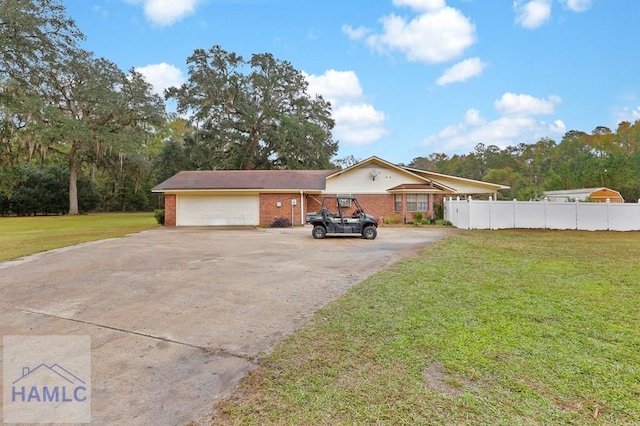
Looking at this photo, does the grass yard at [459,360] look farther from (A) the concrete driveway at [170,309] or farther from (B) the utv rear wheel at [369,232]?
(B) the utv rear wheel at [369,232]

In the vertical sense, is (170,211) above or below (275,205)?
below

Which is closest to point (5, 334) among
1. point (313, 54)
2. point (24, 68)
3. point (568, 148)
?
point (313, 54)

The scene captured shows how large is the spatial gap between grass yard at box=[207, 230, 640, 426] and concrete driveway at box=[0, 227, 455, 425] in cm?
40

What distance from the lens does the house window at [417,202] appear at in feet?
67.8

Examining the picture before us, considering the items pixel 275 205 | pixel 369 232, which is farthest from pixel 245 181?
pixel 369 232

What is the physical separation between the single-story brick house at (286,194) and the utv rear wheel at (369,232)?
6.73 meters

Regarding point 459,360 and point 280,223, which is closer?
point 459,360

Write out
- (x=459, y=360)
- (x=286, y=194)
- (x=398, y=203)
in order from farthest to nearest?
1. (x=398, y=203)
2. (x=286, y=194)
3. (x=459, y=360)

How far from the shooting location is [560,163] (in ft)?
157

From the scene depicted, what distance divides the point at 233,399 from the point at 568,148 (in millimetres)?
64233

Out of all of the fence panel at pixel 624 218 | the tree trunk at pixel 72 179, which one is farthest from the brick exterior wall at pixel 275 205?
the tree trunk at pixel 72 179

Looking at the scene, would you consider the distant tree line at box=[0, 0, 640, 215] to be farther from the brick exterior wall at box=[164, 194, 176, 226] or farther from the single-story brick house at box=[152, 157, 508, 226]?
the brick exterior wall at box=[164, 194, 176, 226]

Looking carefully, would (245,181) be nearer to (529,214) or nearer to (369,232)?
(369,232)

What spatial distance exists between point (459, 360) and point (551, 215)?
51.5 feet
